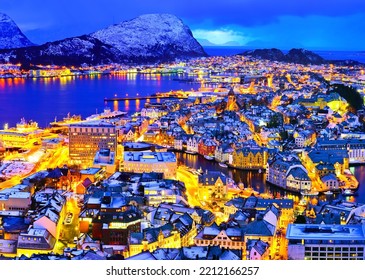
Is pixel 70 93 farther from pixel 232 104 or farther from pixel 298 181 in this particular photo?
pixel 298 181

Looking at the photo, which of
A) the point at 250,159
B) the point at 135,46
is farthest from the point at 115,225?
the point at 250,159

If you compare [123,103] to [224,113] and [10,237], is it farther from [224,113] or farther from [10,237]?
[10,237]

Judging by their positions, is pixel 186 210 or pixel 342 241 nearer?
pixel 342 241

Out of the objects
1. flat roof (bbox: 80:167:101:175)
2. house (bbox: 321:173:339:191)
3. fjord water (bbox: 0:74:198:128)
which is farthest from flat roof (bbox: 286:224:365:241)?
fjord water (bbox: 0:74:198:128)

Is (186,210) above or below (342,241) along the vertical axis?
below

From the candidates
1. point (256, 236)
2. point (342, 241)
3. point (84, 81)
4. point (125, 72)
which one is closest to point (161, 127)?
point (256, 236)

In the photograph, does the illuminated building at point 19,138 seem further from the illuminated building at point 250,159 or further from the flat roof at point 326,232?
the flat roof at point 326,232

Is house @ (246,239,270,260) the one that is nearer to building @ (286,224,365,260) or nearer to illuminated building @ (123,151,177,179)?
building @ (286,224,365,260)
